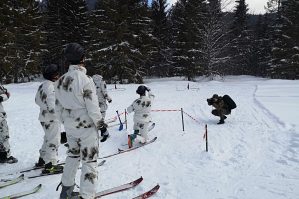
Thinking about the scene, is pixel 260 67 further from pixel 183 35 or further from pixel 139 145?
pixel 139 145

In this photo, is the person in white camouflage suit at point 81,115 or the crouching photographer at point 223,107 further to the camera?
the crouching photographer at point 223,107

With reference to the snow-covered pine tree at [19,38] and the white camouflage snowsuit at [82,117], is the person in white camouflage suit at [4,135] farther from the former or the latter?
the snow-covered pine tree at [19,38]

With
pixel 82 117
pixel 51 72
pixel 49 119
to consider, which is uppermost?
pixel 51 72

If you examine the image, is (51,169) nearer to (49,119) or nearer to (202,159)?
(49,119)

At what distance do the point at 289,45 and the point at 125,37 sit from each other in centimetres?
1989

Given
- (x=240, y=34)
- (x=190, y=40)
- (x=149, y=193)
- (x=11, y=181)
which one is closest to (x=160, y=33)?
(x=190, y=40)

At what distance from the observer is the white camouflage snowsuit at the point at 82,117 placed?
4.43m

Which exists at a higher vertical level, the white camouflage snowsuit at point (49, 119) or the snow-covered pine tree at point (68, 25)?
the snow-covered pine tree at point (68, 25)

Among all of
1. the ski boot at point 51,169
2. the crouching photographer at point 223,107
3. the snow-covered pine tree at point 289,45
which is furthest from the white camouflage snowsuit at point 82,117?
the snow-covered pine tree at point 289,45

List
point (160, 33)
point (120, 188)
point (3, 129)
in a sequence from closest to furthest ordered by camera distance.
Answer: point (120, 188) → point (3, 129) → point (160, 33)

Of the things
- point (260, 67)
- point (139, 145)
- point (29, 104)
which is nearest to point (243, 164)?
point (139, 145)

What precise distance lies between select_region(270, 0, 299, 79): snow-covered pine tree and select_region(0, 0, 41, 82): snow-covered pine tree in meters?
28.2

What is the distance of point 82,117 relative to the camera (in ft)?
14.8

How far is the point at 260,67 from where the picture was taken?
5516 cm
